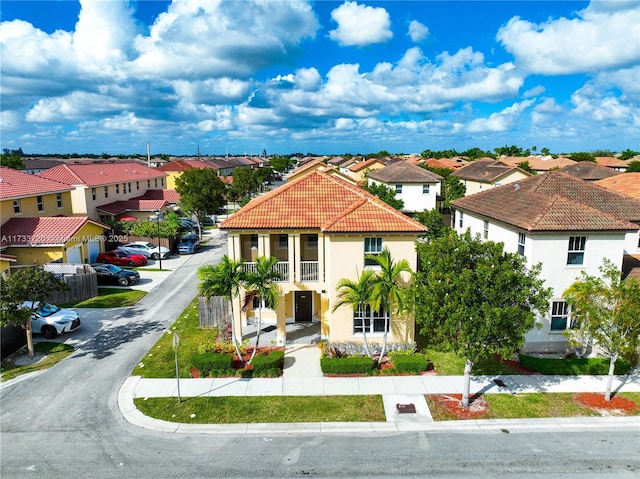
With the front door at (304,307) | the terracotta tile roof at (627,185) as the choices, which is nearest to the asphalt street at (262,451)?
the front door at (304,307)

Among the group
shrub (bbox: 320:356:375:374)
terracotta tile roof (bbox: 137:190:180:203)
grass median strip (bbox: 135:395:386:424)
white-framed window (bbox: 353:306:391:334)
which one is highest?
terracotta tile roof (bbox: 137:190:180:203)

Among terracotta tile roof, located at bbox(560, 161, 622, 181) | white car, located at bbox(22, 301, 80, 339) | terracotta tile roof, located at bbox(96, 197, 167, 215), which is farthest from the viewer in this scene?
terracotta tile roof, located at bbox(560, 161, 622, 181)

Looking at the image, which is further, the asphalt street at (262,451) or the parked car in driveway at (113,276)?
the parked car in driveway at (113,276)

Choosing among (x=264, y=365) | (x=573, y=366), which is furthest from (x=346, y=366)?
(x=573, y=366)

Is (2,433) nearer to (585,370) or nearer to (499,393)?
(499,393)

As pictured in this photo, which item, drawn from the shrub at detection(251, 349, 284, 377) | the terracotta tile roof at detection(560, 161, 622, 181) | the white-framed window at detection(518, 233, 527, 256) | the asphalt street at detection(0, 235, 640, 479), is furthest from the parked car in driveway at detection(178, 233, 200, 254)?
the terracotta tile roof at detection(560, 161, 622, 181)

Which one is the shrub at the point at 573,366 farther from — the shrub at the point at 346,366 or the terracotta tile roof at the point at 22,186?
the terracotta tile roof at the point at 22,186

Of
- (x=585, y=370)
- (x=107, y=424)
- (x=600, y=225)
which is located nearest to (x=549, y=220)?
(x=600, y=225)

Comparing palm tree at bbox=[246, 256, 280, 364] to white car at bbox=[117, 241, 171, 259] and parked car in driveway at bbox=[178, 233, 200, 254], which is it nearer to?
white car at bbox=[117, 241, 171, 259]
